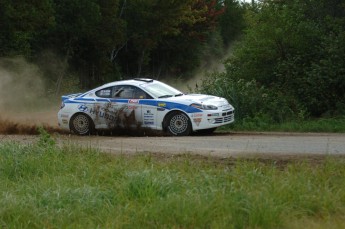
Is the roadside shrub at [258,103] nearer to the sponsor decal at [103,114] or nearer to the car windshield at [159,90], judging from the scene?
the car windshield at [159,90]

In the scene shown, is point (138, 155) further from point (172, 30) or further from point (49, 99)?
point (172, 30)

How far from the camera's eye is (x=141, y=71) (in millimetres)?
45219

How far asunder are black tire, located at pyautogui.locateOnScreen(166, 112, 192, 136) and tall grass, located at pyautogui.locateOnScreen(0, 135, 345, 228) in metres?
5.43

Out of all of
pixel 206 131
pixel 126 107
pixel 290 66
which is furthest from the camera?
pixel 290 66

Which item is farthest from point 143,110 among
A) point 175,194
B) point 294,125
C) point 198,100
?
point 175,194

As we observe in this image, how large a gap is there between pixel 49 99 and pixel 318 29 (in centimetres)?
1509

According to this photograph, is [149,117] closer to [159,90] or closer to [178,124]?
[178,124]

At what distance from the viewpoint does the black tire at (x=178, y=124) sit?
15.9 m

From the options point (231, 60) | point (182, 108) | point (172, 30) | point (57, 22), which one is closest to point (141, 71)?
point (172, 30)

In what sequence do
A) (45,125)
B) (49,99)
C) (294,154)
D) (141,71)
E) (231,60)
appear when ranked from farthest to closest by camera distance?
(141,71)
(49,99)
(231,60)
(45,125)
(294,154)

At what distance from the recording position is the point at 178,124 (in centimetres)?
1602

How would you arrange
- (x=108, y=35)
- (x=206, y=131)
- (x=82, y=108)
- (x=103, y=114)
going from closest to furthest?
(x=103, y=114), (x=206, y=131), (x=82, y=108), (x=108, y=35)

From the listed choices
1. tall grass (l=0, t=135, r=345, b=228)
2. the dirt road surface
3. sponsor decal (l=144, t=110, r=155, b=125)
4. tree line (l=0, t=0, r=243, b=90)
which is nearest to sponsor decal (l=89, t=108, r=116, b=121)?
sponsor decal (l=144, t=110, r=155, b=125)

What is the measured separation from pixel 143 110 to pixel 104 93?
4.49 feet
